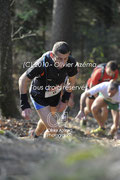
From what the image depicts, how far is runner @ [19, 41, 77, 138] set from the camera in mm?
4914

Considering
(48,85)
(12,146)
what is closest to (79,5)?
(48,85)

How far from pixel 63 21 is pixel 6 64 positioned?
210 inches

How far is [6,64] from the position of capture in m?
7.91

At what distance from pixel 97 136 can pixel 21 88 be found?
3770 millimetres

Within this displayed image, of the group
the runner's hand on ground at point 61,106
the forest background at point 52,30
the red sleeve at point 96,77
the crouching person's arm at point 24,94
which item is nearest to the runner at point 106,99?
the red sleeve at point 96,77

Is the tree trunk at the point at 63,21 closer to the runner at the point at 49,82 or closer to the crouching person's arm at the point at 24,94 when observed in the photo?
the runner at the point at 49,82

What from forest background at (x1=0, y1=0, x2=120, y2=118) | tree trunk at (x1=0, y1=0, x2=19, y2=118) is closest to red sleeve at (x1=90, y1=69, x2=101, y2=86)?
forest background at (x1=0, y1=0, x2=120, y2=118)

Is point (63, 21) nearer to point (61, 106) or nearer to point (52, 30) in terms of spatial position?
point (52, 30)

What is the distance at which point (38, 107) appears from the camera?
5.34 m

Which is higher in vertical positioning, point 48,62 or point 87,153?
point 48,62

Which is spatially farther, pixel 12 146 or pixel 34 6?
pixel 34 6

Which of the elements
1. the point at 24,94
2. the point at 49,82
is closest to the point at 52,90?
the point at 49,82

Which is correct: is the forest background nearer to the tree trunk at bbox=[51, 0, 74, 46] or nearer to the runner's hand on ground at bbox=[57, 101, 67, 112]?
the tree trunk at bbox=[51, 0, 74, 46]

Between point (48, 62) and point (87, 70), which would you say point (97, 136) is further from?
point (87, 70)
